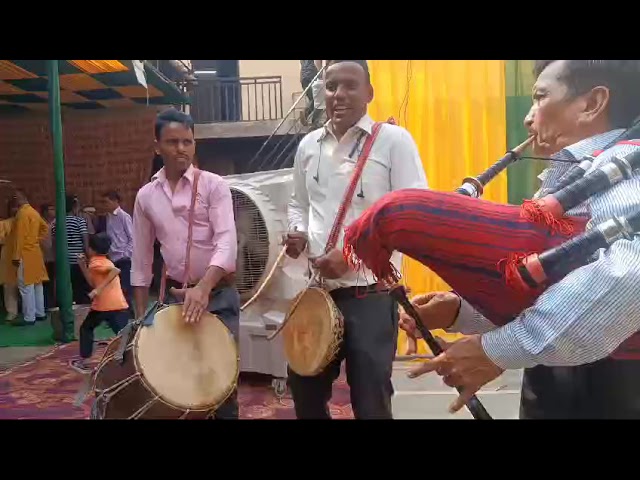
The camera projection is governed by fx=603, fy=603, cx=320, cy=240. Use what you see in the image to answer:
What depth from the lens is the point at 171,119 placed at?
2.08m

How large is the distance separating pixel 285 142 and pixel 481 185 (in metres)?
0.68

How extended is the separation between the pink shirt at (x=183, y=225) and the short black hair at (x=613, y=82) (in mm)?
1149

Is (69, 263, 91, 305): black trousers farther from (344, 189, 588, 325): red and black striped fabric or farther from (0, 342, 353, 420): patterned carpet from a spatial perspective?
(344, 189, 588, 325): red and black striped fabric

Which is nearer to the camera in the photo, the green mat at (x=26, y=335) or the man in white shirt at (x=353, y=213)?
the man in white shirt at (x=353, y=213)

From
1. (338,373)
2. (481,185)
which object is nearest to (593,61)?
(481,185)

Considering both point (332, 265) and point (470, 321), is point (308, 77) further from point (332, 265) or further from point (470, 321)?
point (470, 321)

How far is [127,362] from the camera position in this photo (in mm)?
1962

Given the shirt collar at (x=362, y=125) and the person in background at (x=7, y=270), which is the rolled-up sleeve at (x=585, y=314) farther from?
the person in background at (x=7, y=270)

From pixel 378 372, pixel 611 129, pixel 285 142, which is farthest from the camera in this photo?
pixel 285 142

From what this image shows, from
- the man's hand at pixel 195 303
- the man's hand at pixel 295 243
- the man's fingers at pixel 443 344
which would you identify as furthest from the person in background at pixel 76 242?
the man's fingers at pixel 443 344

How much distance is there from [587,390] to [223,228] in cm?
123

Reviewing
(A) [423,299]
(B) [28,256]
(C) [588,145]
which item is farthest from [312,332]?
(B) [28,256]

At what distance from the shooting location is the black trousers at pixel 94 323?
210cm
